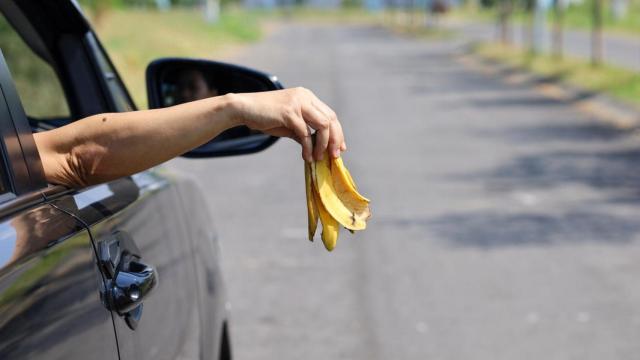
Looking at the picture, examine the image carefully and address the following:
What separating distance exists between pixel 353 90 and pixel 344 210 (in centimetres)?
2335

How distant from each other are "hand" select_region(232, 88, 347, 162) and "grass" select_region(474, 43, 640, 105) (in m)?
17.2

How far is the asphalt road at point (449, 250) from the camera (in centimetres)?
632

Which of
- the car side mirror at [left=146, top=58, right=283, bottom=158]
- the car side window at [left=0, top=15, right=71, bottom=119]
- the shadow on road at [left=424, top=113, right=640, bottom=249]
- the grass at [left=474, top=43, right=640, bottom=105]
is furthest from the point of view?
the grass at [left=474, top=43, right=640, bottom=105]

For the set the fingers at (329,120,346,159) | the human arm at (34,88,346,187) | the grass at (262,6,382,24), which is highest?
the human arm at (34,88,346,187)

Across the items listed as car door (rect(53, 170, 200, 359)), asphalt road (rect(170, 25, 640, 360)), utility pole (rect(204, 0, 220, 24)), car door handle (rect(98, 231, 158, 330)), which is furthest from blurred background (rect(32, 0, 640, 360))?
utility pole (rect(204, 0, 220, 24))

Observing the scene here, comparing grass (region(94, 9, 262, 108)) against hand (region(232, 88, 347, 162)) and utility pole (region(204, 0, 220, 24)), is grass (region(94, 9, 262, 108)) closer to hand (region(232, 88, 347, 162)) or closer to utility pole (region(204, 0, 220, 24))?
utility pole (region(204, 0, 220, 24))

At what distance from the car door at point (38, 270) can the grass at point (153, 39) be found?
18640mm

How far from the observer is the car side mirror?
3.41 meters

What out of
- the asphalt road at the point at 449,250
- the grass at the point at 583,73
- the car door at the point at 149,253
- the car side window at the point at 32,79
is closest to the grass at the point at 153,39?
the car side window at the point at 32,79

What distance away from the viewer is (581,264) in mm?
7883

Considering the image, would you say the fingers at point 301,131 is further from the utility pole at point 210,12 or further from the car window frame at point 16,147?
the utility pole at point 210,12

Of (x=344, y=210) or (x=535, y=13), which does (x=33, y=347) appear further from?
(x=535, y=13)

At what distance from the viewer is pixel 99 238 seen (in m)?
2.40

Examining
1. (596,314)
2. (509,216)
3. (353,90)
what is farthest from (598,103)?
(596,314)
